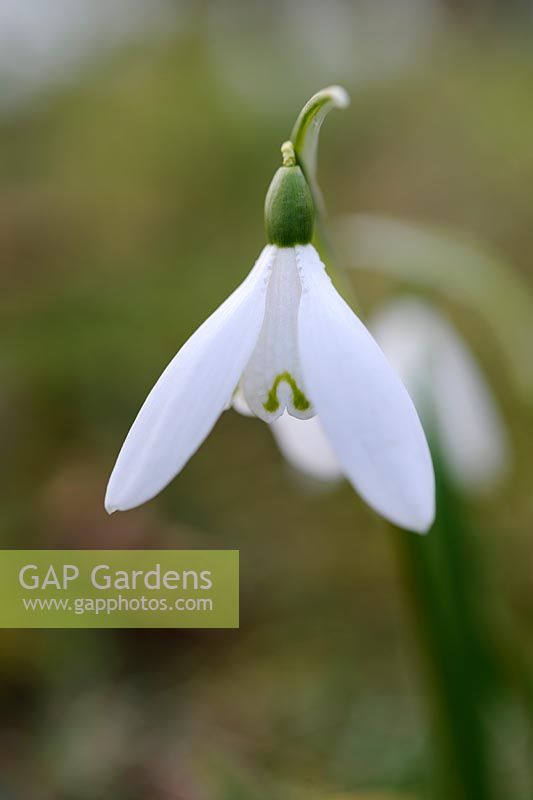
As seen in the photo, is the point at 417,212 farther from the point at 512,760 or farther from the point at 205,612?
the point at 205,612

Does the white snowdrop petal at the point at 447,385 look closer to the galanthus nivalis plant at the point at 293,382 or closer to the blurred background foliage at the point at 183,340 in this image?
the blurred background foliage at the point at 183,340

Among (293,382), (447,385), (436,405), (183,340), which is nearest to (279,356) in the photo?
(293,382)

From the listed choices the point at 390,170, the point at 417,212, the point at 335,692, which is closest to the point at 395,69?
the point at 390,170

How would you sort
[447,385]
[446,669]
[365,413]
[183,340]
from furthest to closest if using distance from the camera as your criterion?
[183,340], [447,385], [446,669], [365,413]

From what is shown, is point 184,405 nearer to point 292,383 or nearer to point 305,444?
point 292,383

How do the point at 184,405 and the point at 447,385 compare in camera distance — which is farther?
the point at 447,385

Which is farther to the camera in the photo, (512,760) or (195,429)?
(512,760)

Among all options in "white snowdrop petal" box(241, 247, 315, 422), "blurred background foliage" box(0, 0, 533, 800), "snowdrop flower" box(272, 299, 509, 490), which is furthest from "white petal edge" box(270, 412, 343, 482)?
"white snowdrop petal" box(241, 247, 315, 422)
